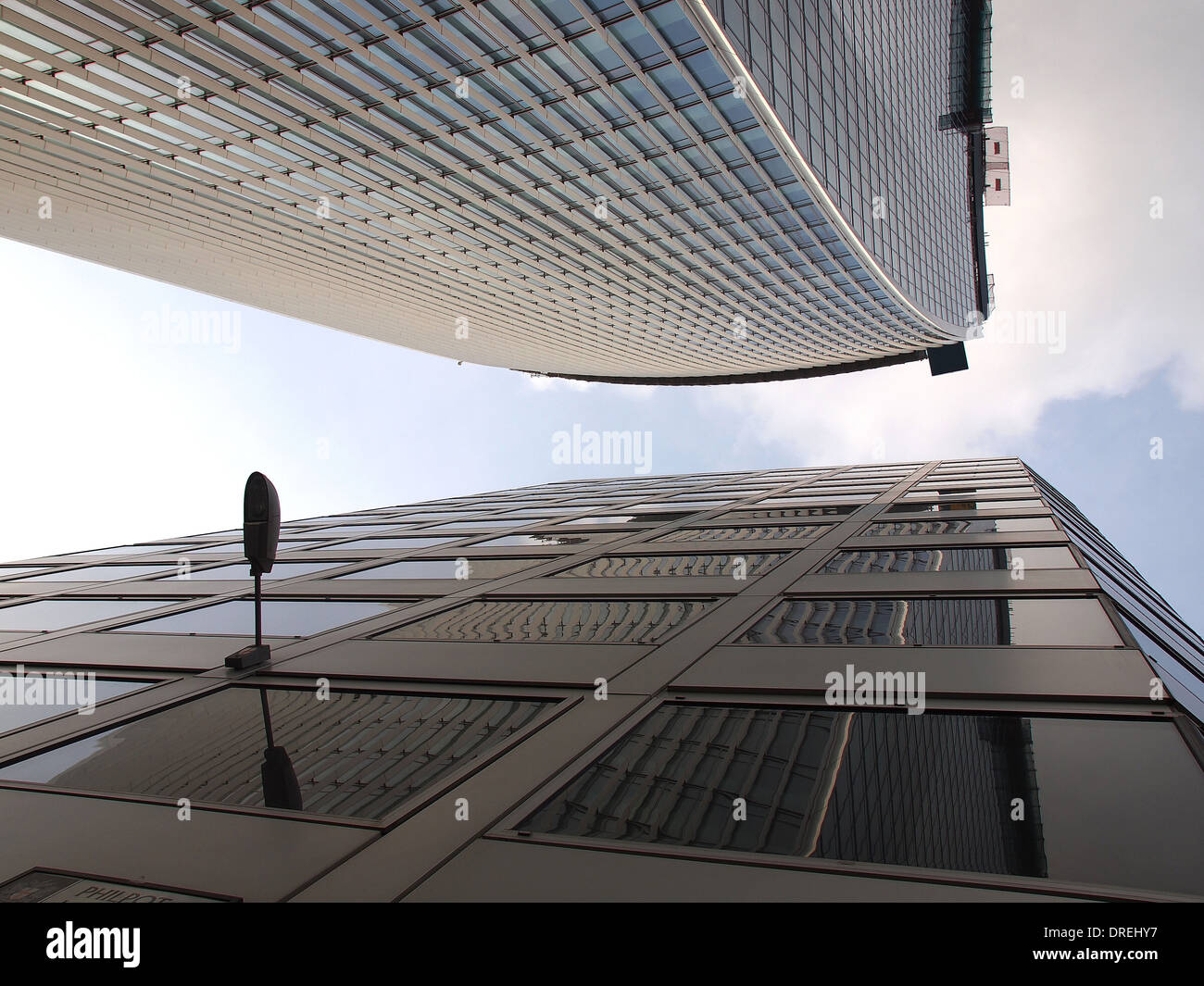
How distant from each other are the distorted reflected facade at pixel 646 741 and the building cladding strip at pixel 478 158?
64.4 ft

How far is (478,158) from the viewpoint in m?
29.2

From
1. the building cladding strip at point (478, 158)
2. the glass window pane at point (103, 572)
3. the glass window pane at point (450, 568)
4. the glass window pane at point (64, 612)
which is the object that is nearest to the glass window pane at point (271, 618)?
the glass window pane at point (64, 612)

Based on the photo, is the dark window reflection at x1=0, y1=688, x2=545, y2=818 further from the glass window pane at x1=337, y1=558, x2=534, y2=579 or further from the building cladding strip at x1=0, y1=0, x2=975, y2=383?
the building cladding strip at x1=0, y1=0, x2=975, y2=383

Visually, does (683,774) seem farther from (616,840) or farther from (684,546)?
(684,546)

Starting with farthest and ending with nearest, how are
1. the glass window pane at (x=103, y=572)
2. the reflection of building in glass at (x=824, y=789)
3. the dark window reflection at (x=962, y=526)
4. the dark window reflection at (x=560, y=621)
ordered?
the glass window pane at (x=103, y=572), the dark window reflection at (x=962, y=526), the dark window reflection at (x=560, y=621), the reflection of building in glass at (x=824, y=789)

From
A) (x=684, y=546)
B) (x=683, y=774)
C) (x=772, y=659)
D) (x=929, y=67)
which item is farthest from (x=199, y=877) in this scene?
(x=929, y=67)

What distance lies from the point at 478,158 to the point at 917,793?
29.9 meters

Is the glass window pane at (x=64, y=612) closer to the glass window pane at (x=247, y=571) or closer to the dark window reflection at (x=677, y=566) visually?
the glass window pane at (x=247, y=571)

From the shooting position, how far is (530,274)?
4162cm

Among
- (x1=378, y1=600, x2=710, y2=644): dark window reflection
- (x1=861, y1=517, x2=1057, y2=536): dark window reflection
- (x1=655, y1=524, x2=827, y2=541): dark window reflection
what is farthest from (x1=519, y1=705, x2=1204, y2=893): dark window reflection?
(x1=655, y1=524, x2=827, y2=541): dark window reflection

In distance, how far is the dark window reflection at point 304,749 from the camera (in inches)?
157

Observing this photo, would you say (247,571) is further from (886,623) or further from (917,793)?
(917,793)
